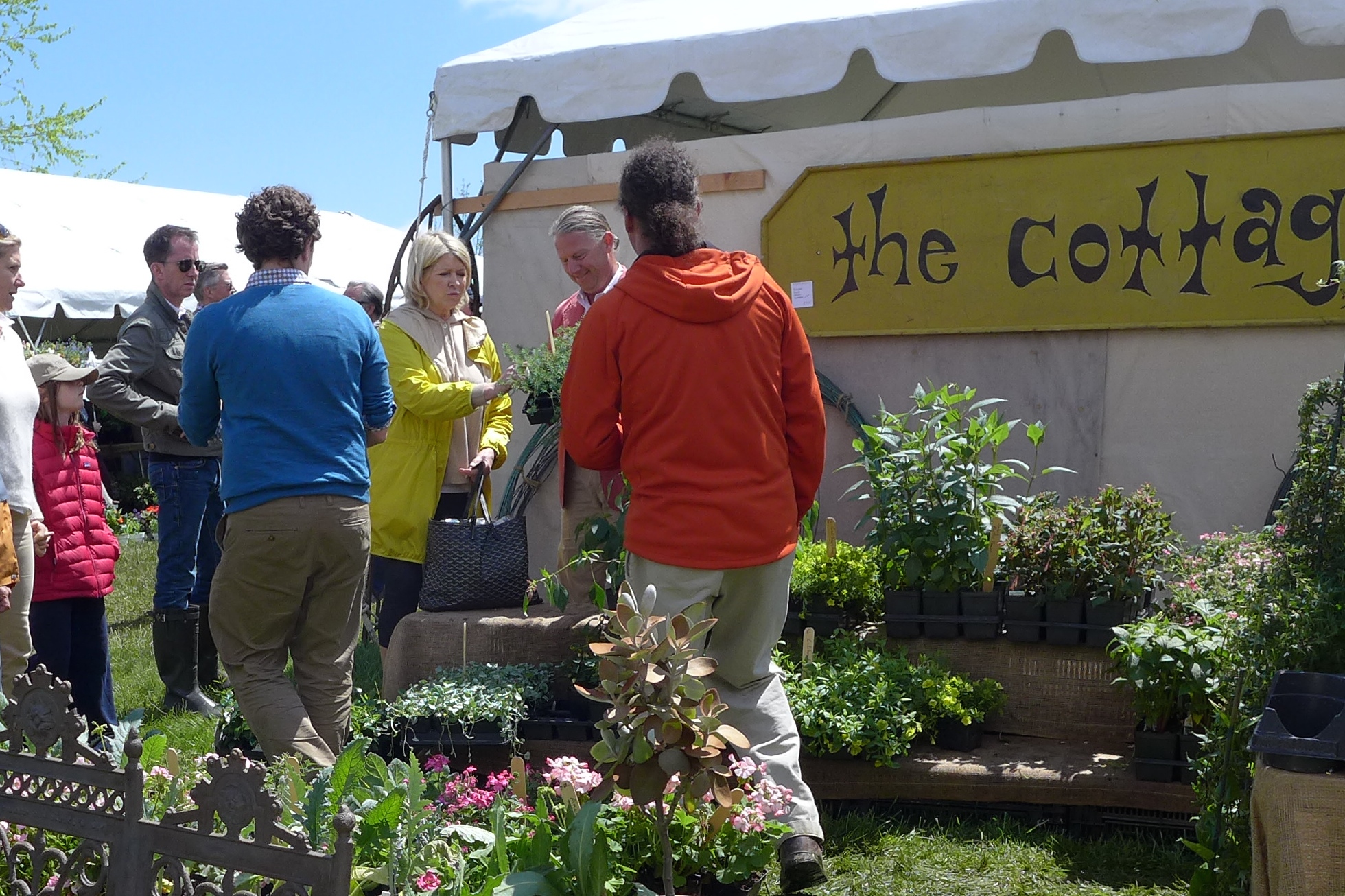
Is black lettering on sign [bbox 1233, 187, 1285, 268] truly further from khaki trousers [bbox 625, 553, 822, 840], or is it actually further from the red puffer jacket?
the red puffer jacket

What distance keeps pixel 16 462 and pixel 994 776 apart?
3.03m

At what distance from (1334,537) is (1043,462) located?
264 cm

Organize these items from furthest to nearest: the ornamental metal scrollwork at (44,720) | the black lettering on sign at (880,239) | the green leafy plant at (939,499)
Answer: the black lettering on sign at (880,239), the green leafy plant at (939,499), the ornamental metal scrollwork at (44,720)

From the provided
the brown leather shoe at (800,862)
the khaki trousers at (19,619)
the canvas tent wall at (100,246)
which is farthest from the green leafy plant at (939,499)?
the canvas tent wall at (100,246)

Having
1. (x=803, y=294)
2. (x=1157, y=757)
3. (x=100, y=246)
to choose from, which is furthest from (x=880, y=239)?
(x=100, y=246)

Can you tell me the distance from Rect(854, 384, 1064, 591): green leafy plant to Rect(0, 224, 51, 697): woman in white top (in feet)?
8.64

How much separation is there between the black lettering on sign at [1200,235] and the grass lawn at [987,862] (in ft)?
7.48

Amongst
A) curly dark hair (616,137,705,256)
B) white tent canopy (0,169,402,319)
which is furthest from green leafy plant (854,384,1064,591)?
white tent canopy (0,169,402,319)

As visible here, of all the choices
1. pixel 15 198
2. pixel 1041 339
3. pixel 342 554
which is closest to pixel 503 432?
pixel 342 554

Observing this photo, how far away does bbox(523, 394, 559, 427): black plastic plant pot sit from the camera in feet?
14.3

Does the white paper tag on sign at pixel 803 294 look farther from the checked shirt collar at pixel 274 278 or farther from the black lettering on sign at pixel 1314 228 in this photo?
the checked shirt collar at pixel 274 278

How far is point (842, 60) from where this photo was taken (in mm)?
5223

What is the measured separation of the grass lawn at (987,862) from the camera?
10.9 feet

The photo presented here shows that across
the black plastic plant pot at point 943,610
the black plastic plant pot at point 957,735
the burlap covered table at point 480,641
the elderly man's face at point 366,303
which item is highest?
the elderly man's face at point 366,303
